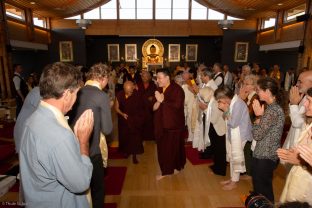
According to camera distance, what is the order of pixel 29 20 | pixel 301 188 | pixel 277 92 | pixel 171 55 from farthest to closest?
1. pixel 171 55
2. pixel 29 20
3. pixel 277 92
4. pixel 301 188

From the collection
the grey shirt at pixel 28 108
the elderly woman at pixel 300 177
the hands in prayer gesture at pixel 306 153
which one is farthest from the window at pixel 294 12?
the grey shirt at pixel 28 108

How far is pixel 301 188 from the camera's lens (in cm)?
178

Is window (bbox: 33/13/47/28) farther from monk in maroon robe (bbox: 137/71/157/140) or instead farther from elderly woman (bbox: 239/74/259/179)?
elderly woman (bbox: 239/74/259/179)

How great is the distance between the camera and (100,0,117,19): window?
51.8 ft

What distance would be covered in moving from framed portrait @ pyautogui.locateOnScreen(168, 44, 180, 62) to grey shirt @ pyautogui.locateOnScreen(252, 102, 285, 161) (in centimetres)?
1489

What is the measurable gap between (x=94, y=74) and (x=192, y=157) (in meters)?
3.12

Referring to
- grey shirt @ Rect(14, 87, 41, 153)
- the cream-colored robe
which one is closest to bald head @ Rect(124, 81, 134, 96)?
grey shirt @ Rect(14, 87, 41, 153)

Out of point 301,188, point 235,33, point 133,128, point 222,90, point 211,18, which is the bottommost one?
point 133,128

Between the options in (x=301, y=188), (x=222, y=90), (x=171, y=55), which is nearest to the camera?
(x=301, y=188)

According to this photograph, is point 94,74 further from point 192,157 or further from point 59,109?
point 192,157

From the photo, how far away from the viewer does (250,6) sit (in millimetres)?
12703

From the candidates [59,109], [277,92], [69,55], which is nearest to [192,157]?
[277,92]

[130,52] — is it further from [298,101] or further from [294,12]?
[298,101]

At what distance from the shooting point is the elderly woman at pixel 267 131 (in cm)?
244
